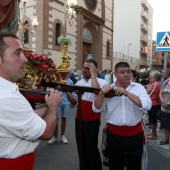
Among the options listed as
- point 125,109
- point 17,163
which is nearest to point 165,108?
point 125,109

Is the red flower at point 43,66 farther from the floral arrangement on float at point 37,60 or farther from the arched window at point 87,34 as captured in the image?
the arched window at point 87,34

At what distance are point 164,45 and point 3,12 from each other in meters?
4.70

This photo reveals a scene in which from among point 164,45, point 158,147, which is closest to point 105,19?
point 164,45

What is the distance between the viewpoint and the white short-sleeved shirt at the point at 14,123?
61.2 inches

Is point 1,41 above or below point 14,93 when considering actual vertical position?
above

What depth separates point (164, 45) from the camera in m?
7.07

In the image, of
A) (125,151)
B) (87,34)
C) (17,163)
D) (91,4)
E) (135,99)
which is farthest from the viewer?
(87,34)

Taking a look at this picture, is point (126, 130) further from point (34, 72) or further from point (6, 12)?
point (6, 12)

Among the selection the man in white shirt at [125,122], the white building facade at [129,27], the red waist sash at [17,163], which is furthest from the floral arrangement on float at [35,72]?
the white building facade at [129,27]

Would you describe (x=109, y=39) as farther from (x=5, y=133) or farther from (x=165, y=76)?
(x=5, y=133)

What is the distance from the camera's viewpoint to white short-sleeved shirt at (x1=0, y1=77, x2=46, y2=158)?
156 centimetres

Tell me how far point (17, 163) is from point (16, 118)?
0.36 m

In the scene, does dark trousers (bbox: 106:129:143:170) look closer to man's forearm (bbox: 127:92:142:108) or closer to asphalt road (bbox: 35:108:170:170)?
man's forearm (bbox: 127:92:142:108)

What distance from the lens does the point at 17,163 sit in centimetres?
173
